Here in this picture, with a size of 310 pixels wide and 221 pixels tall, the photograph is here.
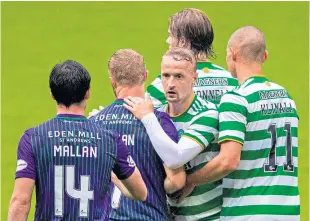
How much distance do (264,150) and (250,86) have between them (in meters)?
0.44

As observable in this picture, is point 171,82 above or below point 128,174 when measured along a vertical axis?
above

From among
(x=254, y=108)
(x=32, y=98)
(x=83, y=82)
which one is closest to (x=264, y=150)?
(x=254, y=108)

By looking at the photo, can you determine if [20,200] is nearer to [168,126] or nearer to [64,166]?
[64,166]

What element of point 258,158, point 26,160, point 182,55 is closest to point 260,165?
point 258,158

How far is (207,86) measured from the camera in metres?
7.99

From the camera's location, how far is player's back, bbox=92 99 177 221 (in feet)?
23.7

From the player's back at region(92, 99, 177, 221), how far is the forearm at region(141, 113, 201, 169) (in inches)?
3.4

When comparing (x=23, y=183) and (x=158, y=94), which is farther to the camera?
(x=158, y=94)

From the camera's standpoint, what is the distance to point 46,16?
58.2 feet

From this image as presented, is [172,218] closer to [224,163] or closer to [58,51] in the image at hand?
[224,163]

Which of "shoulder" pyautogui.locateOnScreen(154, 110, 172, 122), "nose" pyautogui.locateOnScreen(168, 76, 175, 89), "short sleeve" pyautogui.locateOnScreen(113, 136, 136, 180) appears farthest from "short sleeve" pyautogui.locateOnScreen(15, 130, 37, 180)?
"nose" pyautogui.locateOnScreen(168, 76, 175, 89)

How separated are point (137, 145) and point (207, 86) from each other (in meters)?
0.99

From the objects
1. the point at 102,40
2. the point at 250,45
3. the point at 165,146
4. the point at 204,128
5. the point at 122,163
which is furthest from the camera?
the point at 102,40

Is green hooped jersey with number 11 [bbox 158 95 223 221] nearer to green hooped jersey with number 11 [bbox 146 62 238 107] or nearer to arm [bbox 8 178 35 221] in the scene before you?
green hooped jersey with number 11 [bbox 146 62 238 107]
